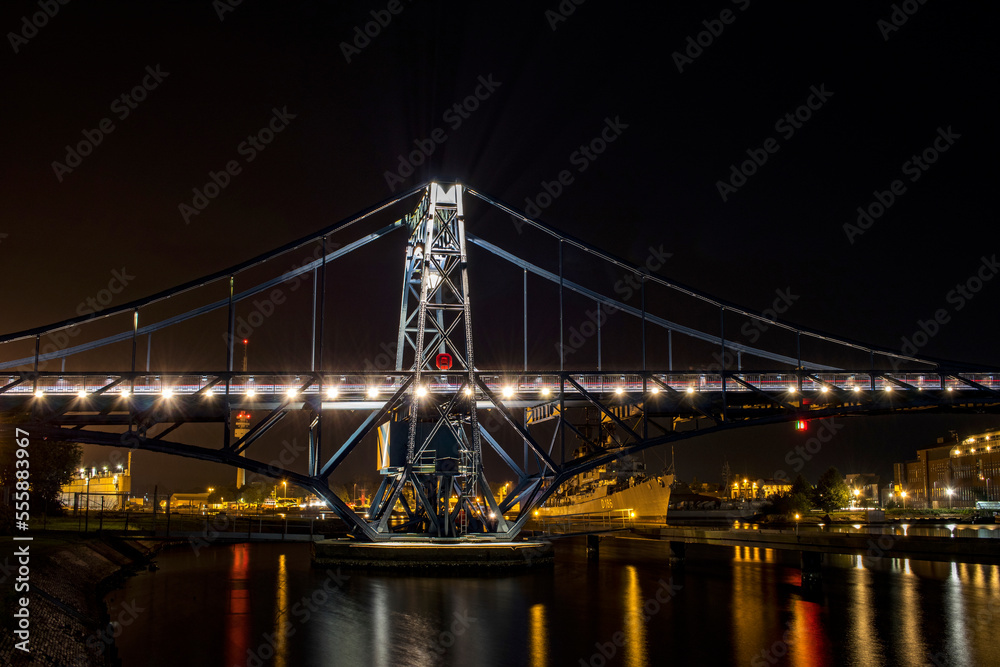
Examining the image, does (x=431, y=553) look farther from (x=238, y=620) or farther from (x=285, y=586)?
(x=238, y=620)

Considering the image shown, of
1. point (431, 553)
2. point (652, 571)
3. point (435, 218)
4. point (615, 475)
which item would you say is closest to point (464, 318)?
point (435, 218)

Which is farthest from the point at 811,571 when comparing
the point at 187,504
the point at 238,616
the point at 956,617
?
the point at 187,504

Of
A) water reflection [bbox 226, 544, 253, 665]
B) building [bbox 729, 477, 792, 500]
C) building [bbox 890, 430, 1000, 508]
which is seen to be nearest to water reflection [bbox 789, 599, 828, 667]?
water reflection [bbox 226, 544, 253, 665]

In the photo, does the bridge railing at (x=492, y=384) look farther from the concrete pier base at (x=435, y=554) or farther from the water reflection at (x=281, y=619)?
the water reflection at (x=281, y=619)

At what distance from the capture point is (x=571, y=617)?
Answer: 23828mm

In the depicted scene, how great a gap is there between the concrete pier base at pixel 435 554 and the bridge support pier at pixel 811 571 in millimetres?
12226

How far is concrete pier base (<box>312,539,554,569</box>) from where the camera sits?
3488cm

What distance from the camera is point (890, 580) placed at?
31.4 meters

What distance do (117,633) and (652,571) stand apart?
73.5 ft

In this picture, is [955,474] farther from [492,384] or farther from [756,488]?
[492,384]

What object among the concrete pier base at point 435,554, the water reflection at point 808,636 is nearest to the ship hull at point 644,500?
the concrete pier base at point 435,554

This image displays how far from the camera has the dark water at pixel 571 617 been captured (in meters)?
18.5

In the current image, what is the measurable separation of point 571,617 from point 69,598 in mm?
13285

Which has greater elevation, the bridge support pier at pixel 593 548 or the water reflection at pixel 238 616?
Result: the bridge support pier at pixel 593 548
